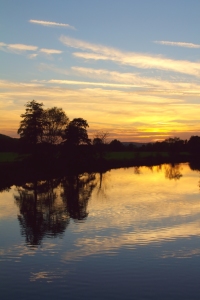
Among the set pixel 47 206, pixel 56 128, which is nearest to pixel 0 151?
pixel 56 128

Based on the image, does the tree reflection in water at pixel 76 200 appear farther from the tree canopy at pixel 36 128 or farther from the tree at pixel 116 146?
the tree at pixel 116 146

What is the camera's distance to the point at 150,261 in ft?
54.1

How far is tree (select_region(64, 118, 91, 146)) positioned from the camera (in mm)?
81125

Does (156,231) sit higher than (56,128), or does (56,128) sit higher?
(56,128)

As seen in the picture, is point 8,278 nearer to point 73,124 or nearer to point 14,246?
point 14,246

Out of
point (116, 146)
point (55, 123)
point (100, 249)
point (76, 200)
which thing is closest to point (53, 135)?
point (55, 123)

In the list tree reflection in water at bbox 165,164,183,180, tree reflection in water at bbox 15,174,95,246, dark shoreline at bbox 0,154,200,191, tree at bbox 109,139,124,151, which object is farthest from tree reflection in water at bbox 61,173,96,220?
tree at bbox 109,139,124,151

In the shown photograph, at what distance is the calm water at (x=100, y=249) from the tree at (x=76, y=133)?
4788cm

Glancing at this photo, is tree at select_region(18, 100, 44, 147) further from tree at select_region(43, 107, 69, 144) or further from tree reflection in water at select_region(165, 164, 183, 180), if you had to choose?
tree reflection in water at select_region(165, 164, 183, 180)

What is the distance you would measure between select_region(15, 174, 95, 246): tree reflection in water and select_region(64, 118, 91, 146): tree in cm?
3464

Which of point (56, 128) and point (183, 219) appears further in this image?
point (56, 128)

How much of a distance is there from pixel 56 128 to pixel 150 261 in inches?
2880

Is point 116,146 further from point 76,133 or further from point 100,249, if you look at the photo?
point 100,249

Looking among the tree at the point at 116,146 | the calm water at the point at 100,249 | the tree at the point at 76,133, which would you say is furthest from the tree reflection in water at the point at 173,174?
the tree at the point at 116,146
